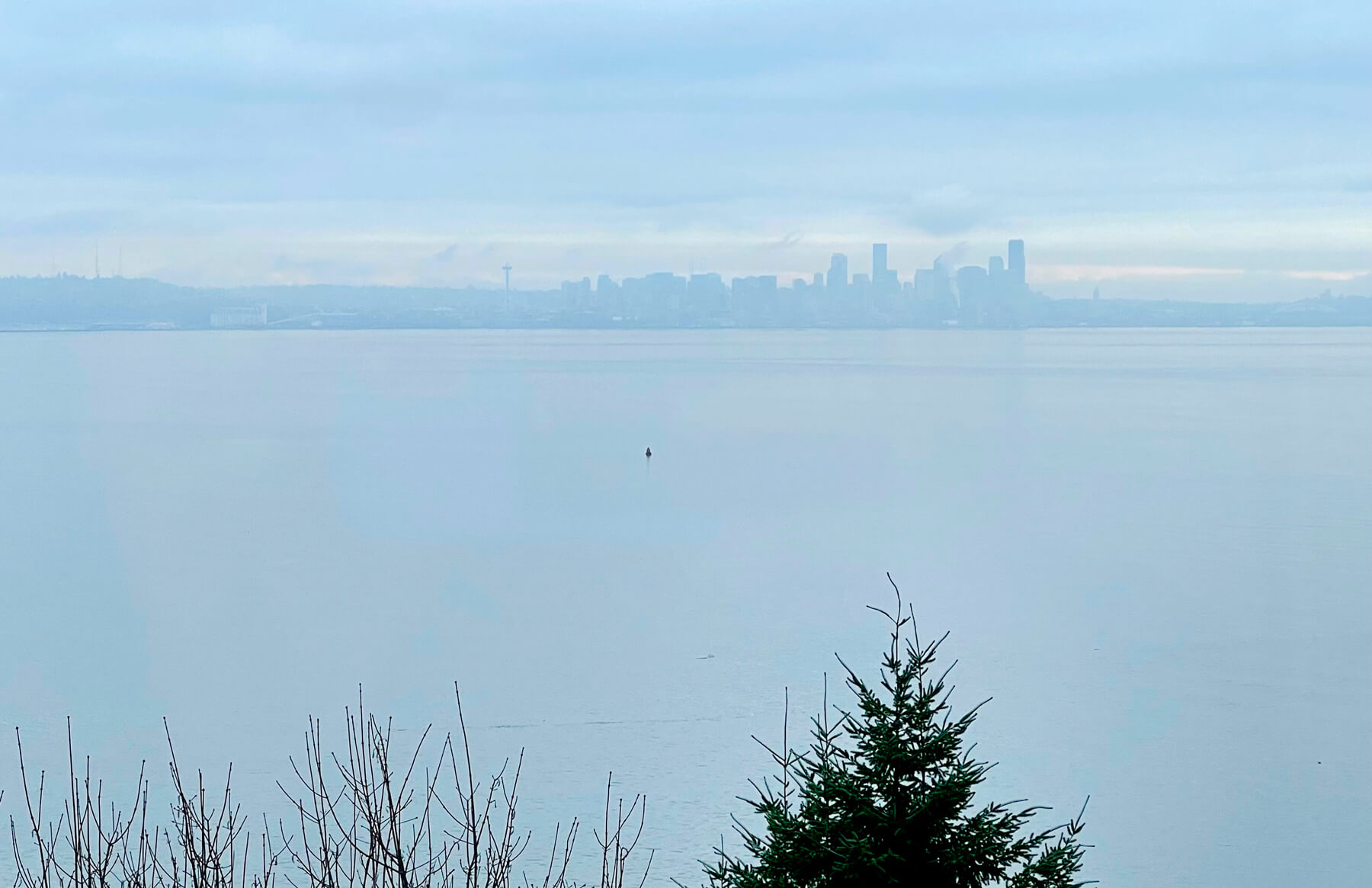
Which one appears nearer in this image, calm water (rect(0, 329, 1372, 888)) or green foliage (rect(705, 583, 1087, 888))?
green foliage (rect(705, 583, 1087, 888))

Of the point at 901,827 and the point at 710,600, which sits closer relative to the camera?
the point at 901,827

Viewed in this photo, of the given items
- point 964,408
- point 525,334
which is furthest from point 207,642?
point 525,334

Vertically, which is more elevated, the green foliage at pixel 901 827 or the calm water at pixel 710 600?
the green foliage at pixel 901 827

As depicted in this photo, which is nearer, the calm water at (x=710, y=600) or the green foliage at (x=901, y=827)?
the green foliage at (x=901, y=827)

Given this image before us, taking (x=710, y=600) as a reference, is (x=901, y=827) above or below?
above

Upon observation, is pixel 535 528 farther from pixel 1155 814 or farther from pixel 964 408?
pixel 964 408

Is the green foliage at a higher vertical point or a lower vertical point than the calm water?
higher

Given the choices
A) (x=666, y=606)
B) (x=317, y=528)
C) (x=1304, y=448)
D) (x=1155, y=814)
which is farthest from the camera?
(x=1304, y=448)

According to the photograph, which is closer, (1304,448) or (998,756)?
(998,756)
